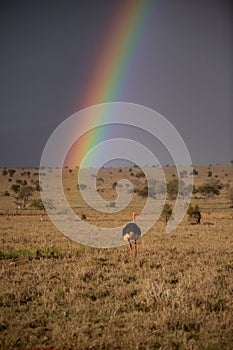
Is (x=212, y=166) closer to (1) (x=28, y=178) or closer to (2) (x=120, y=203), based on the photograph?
(1) (x=28, y=178)

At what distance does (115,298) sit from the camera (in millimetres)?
8281

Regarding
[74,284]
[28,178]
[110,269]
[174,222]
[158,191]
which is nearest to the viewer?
[74,284]

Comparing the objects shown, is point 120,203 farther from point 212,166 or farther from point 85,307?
point 212,166

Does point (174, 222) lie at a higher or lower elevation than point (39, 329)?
higher

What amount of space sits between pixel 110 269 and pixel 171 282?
192cm

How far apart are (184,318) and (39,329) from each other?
220 cm

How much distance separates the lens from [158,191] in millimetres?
56125

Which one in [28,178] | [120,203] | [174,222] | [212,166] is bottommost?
[174,222]

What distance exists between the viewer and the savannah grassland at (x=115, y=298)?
6.19 m

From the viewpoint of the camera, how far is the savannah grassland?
20.3 feet

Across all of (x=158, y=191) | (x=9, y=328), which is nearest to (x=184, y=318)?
(x=9, y=328)

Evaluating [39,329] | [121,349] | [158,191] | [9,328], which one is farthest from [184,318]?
[158,191]

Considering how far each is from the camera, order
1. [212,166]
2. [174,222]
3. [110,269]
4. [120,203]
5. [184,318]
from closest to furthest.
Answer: [184,318], [110,269], [174,222], [120,203], [212,166]

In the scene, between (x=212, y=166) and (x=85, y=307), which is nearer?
(x=85, y=307)
